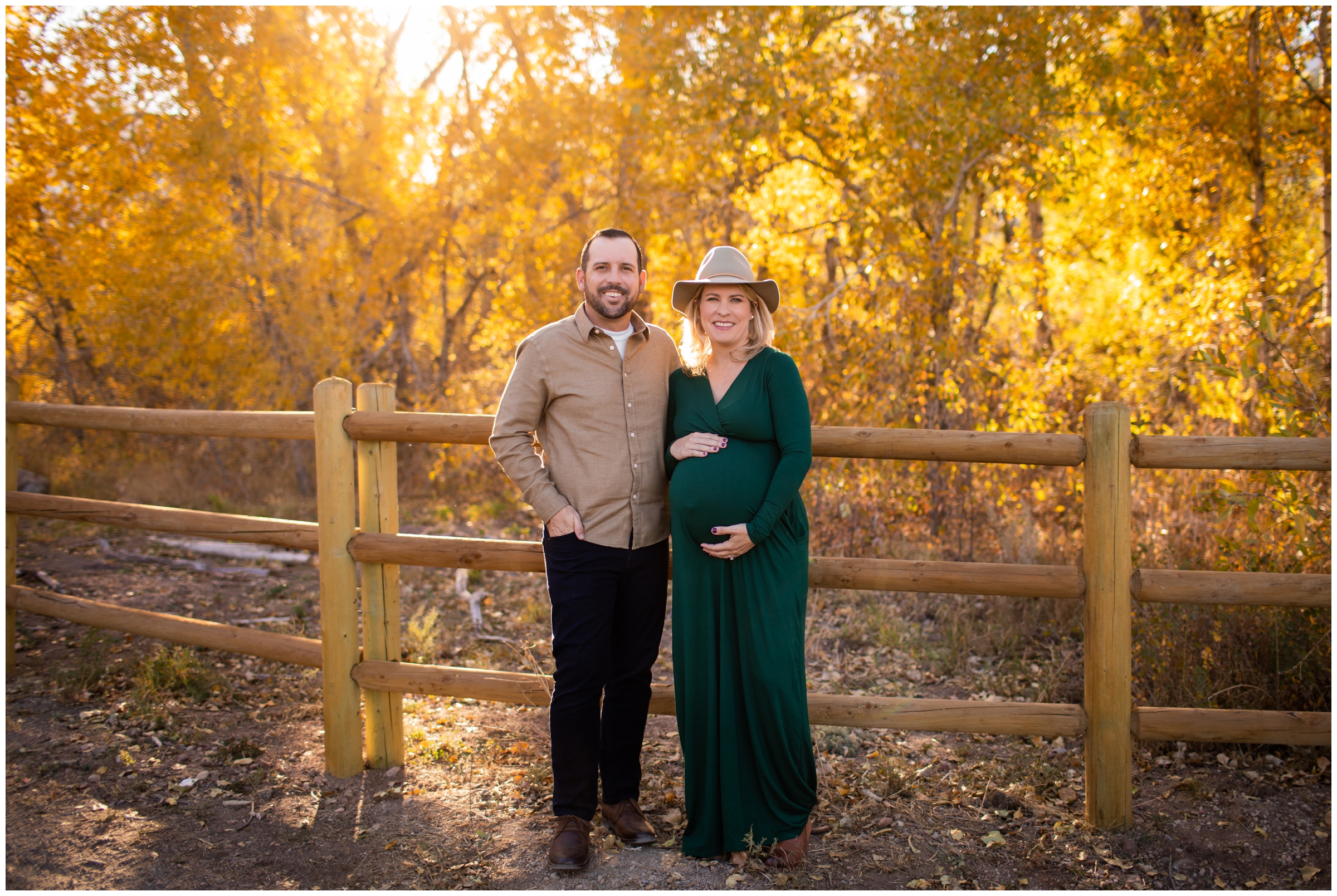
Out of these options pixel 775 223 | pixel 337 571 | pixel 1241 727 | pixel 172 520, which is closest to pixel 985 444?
pixel 1241 727

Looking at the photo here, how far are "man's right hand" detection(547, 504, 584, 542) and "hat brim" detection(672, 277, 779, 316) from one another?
0.86m

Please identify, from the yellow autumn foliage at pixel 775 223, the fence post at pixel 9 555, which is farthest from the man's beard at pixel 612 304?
the fence post at pixel 9 555

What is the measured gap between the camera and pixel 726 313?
9.89 feet

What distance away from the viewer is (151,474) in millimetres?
10477

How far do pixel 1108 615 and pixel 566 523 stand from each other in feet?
6.79

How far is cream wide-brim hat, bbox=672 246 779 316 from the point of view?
3000mm

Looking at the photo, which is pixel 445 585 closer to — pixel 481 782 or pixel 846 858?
pixel 481 782

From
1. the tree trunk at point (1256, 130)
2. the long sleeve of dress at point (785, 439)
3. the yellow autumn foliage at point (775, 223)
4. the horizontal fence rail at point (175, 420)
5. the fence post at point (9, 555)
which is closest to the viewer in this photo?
the long sleeve of dress at point (785, 439)

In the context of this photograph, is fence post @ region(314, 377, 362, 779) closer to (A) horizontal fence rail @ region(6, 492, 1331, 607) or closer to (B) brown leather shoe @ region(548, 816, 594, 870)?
(A) horizontal fence rail @ region(6, 492, 1331, 607)

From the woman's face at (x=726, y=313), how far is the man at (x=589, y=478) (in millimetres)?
282

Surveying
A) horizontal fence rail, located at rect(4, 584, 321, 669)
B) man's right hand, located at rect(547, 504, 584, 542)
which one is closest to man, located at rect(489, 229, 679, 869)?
man's right hand, located at rect(547, 504, 584, 542)

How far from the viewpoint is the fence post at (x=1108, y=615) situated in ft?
10.5

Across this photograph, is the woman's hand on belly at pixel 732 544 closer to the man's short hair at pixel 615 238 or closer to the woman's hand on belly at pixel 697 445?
the woman's hand on belly at pixel 697 445

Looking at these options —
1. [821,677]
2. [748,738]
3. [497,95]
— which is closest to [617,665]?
[748,738]
